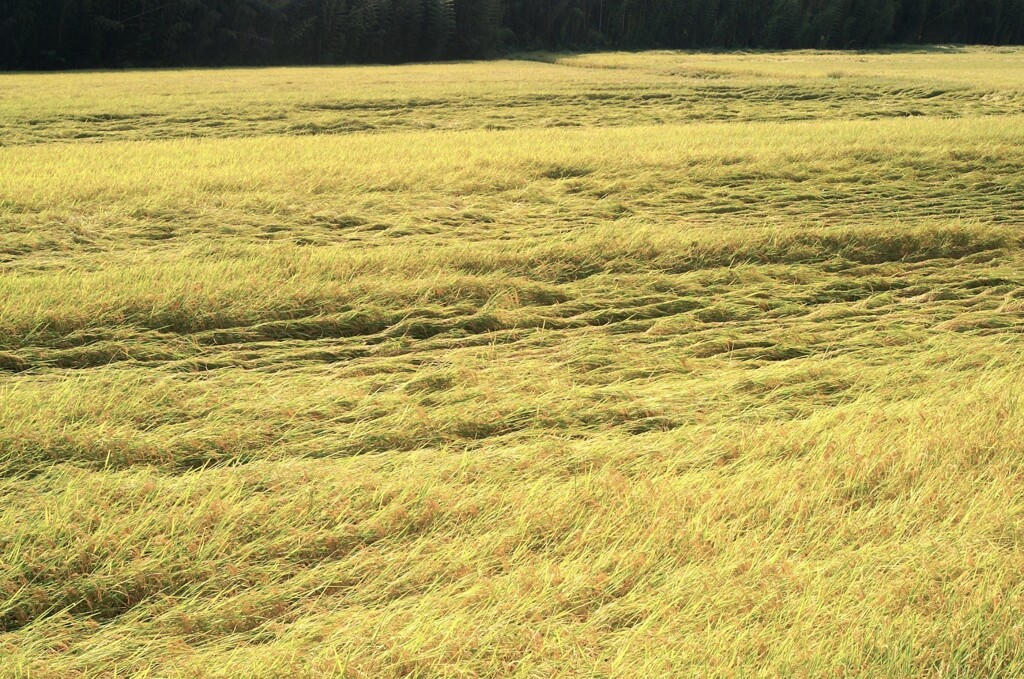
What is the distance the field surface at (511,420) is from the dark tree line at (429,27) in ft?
76.0

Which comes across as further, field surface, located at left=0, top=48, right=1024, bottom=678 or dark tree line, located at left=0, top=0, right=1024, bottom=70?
dark tree line, located at left=0, top=0, right=1024, bottom=70

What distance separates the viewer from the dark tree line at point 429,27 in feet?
92.5

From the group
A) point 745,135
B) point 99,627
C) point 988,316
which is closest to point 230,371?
point 99,627

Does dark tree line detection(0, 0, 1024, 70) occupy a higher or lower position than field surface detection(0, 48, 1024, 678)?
higher

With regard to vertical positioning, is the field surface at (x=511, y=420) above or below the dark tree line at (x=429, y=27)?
below

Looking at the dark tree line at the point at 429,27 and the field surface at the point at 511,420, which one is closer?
the field surface at the point at 511,420

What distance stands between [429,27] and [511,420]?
32.3 meters

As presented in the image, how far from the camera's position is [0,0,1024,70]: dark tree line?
28188 millimetres

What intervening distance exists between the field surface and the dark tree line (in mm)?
23151

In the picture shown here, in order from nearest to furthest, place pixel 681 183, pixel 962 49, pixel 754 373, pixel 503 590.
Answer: pixel 503 590, pixel 754 373, pixel 681 183, pixel 962 49

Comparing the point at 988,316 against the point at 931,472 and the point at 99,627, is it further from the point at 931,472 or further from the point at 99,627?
the point at 99,627

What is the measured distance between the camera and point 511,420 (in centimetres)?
A: 339

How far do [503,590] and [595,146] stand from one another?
796cm

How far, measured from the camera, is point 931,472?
283 cm
